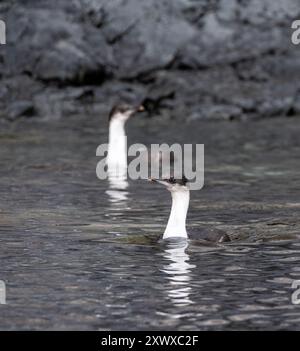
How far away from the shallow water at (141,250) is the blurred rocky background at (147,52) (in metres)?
10.1

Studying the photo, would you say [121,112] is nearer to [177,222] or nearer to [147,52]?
[177,222]

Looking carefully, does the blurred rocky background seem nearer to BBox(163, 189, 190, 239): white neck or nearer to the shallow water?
the shallow water

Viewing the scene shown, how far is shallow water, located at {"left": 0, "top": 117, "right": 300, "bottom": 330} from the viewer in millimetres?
10594

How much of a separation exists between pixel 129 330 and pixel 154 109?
24548 millimetres

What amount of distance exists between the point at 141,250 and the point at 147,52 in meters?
23.0

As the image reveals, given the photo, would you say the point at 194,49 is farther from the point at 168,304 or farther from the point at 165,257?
the point at 168,304

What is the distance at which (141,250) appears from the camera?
1368 cm

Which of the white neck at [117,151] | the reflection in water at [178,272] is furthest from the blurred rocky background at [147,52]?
the reflection in water at [178,272]

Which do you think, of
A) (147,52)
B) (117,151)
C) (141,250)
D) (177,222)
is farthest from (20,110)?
(141,250)

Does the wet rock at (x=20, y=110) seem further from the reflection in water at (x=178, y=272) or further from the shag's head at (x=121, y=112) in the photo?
the reflection in water at (x=178, y=272)

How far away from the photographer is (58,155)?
81.2ft

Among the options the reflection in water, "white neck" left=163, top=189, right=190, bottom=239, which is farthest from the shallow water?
"white neck" left=163, top=189, right=190, bottom=239

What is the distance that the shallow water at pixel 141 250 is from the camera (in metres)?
10.6

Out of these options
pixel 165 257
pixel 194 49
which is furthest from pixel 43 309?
pixel 194 49
